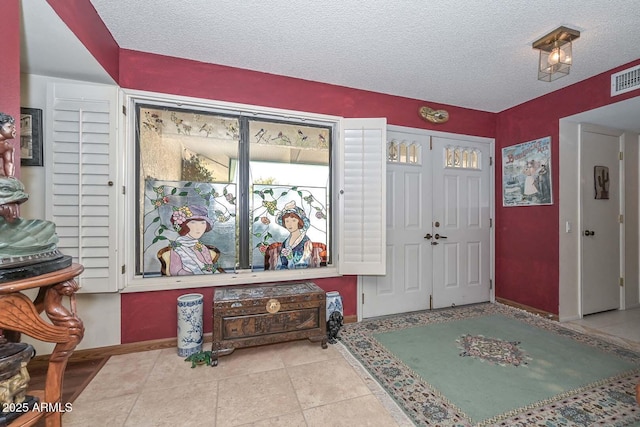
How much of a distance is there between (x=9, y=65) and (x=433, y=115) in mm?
3433

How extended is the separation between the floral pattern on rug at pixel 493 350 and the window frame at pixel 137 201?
1487mm

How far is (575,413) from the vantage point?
62.1 inches

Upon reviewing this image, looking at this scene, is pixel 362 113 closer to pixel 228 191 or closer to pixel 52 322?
pixel 228 191

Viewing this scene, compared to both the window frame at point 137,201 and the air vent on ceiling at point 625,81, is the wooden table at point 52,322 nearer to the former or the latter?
the window frame at point 137,201

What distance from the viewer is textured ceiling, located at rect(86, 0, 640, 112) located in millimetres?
1741

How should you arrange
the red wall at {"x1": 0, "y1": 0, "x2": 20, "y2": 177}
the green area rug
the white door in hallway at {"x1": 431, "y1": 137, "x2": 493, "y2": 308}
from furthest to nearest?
1. the white door in hallway at {"x1": 431, "y1": 137, "x2": 493, "y2": 308}
2. the green area rug
3. the red wall at {"x1": 0, "y1": 0, "x2": 20, "y2": 177}

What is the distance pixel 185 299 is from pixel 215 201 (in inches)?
35.2

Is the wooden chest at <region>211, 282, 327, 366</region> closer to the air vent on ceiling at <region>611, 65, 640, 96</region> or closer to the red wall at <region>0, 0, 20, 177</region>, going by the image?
the red wall at <region>0, 0, 20, 177</region>

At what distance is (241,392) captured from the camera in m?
1.75

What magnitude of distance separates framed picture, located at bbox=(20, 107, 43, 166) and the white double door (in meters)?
3.08

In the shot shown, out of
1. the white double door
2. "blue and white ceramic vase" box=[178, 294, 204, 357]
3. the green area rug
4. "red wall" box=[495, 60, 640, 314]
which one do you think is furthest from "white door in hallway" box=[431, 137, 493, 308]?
"blue and white ceramic vase" box=[178, 294, 204, 357]

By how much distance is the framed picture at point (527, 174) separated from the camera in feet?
9.91

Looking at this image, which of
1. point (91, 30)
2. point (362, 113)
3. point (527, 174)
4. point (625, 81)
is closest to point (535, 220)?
point (527, 174)

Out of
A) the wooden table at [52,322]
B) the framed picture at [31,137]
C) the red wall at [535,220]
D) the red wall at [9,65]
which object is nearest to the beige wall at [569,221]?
the red wall at [535,220]
